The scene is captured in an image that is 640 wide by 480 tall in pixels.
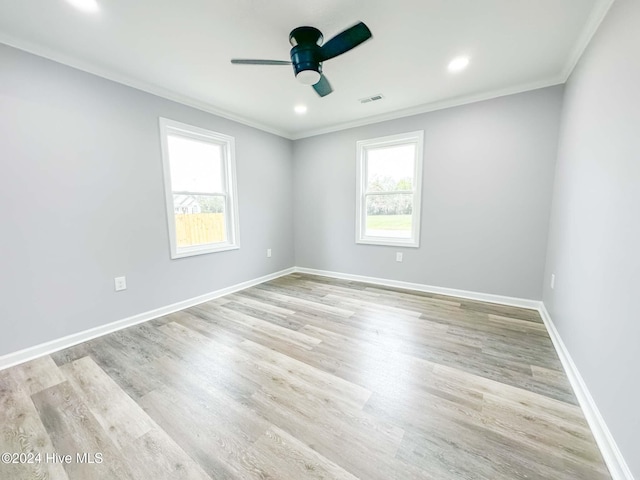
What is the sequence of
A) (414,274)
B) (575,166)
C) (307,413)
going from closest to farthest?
1. (307,413)
2. (575,166)
3. (414,274)

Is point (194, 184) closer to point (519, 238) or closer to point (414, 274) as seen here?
point (414, 274)

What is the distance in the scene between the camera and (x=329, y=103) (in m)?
Result: 3.11

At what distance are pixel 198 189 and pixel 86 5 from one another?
72.4 inches

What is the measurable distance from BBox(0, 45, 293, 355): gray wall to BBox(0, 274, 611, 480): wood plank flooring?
1.26 feet

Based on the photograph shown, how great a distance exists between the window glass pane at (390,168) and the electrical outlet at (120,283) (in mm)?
3270

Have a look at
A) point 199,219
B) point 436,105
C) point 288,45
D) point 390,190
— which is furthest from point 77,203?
point 436,105

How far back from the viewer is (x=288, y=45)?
6.61ft

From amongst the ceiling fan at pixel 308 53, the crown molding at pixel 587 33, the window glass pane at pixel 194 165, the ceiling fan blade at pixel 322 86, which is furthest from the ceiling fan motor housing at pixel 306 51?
the window glass pane at pixel 194 165

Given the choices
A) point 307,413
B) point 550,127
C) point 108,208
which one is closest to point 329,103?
point 550,127

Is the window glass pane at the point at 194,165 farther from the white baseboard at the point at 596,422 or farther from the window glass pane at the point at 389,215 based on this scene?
the white baseboard at the point at 596,422

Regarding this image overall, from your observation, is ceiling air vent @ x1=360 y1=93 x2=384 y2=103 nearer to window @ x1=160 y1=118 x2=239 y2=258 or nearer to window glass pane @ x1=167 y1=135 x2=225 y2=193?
window @ x1=160 y1=118 x2=239 y2=258

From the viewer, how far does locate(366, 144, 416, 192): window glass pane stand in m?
3.54

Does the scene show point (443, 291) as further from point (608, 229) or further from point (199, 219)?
point (199, 219)

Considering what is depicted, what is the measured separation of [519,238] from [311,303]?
8.35ft
